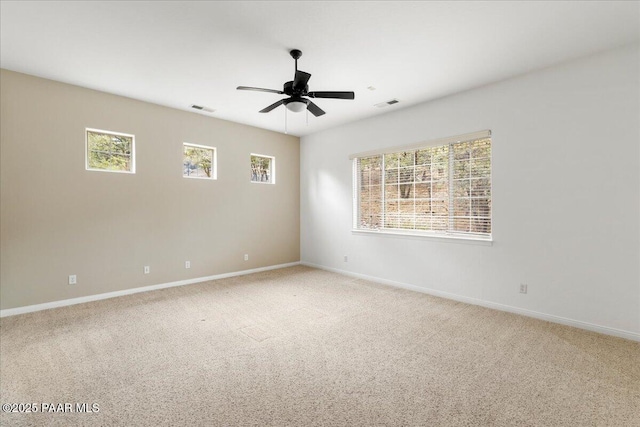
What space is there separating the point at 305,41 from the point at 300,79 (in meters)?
0.36

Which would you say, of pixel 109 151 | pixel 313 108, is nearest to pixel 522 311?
pixel 313 108

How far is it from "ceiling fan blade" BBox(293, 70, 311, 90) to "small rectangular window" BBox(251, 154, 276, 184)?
3227 mm

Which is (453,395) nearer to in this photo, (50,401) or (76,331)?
(50,401)

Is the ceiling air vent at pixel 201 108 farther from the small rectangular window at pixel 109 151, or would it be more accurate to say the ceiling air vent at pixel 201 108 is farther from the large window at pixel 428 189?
the large window at pixel 428 189

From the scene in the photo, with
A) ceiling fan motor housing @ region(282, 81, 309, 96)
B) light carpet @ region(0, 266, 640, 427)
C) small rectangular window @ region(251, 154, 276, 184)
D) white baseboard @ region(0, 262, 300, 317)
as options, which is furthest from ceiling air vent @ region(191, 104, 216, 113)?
light carpet @ region(0, 266, 640, 427)

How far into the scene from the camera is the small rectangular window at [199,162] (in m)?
5.27

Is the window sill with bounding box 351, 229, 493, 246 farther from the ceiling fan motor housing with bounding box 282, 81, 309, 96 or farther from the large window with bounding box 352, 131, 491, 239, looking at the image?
the ceiling fan motor housing with bounding box 282, 81, 309, 96

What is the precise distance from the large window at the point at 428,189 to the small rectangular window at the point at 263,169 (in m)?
1.86

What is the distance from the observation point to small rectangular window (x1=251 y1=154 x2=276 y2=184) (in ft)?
20.5

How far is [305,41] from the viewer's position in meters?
2.99

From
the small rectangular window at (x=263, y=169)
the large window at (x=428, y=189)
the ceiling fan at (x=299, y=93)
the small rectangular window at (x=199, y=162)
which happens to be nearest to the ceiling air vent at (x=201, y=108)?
the small rectangular window at (x=199, y=162)

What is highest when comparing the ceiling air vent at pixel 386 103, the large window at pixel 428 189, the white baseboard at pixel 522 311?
the ceiling air vent at pixel 386 103

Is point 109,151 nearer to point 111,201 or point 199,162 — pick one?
point 111,201

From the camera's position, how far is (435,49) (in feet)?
10.2
